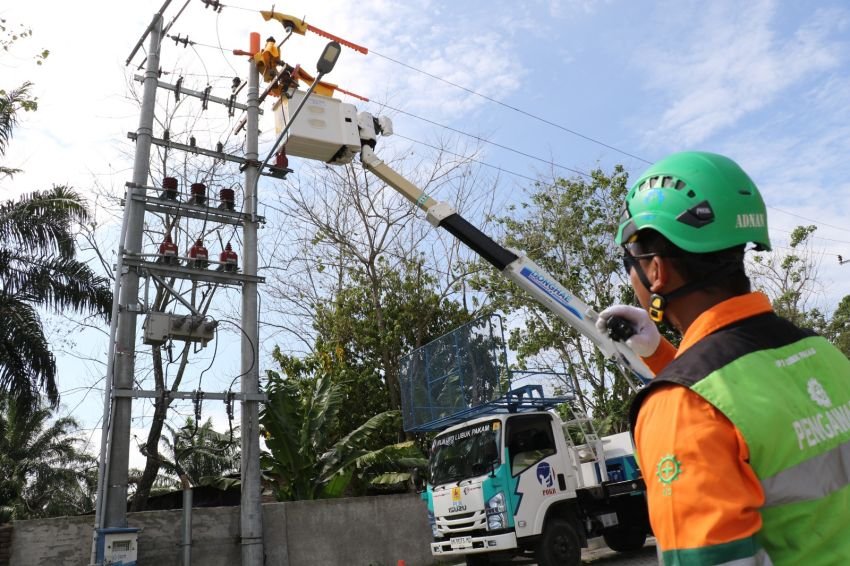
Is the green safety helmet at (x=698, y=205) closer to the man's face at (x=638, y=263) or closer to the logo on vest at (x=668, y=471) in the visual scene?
the man's face at (x=638, y=263)

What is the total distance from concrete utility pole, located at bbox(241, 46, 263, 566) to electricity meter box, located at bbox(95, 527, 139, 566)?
65.8 inches

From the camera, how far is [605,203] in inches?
909

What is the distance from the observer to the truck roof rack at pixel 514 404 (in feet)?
37.1

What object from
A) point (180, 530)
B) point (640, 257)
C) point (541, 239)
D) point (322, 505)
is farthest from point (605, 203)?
point (640, 257)

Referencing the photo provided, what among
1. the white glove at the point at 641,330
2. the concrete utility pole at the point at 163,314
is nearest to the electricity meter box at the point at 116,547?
the concrete utility pole at the point at 163,314

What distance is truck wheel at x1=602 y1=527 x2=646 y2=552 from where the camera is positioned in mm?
12906

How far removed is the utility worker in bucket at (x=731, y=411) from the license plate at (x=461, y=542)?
934 cm

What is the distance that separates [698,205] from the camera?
1647 millimetres

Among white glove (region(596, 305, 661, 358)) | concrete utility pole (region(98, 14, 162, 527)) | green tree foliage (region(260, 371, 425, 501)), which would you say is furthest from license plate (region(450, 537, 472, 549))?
white glove (region(596, 305, 661, 358))

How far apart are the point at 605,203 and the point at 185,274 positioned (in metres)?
16.4

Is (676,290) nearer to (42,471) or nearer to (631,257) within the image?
(631,257)

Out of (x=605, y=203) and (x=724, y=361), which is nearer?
(x=724, y=361)

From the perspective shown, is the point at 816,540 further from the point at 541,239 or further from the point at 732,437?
the point at 541,239

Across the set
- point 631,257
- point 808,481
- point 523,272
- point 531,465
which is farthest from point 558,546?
point 808,481
